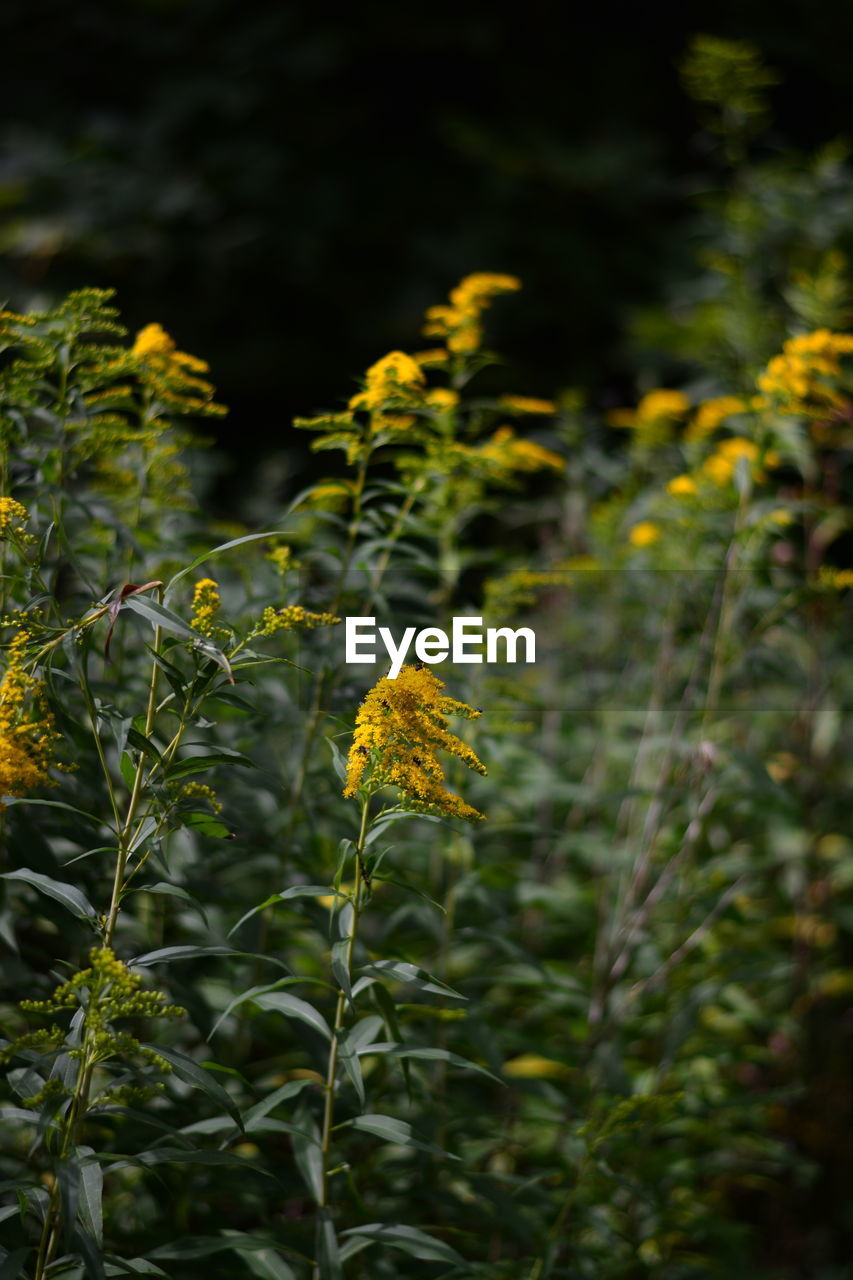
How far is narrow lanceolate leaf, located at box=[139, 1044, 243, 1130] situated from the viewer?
1.00 meters

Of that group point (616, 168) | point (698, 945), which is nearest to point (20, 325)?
point (698, 945)

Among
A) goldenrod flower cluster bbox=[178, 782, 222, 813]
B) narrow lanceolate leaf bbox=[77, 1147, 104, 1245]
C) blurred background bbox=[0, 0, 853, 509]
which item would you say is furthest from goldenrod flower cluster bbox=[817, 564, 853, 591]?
blurred background bbox=[0, 0, 853, 509]

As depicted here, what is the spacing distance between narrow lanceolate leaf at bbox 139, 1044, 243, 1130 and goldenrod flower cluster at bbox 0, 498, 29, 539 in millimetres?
533

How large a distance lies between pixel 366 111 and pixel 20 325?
210 inches

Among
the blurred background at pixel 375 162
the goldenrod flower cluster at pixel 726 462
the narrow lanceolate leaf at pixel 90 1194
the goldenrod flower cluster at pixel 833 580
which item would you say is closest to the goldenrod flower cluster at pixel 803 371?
the goldenrod flower cluster at pixel 726 462

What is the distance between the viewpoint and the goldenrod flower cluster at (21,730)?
978 millimetres

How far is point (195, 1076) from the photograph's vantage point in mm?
1005

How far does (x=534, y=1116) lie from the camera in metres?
1.75

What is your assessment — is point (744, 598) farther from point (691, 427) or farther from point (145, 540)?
point (145, 540)

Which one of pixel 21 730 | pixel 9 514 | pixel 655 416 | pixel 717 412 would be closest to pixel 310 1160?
pixel 21 730

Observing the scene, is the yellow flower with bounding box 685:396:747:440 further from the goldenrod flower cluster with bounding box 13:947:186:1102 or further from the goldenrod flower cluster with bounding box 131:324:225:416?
the goldenrod flower cluster with bounding box 13:947:186:1102

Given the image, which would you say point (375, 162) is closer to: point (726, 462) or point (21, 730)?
point (726, 462)

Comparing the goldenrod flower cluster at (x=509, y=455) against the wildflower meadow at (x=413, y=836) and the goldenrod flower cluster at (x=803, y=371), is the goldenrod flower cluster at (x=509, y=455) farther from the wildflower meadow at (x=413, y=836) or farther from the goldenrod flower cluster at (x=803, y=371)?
the goldenrod flower cluster at (x=803, y=371)

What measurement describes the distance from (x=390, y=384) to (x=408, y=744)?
1.75ft
